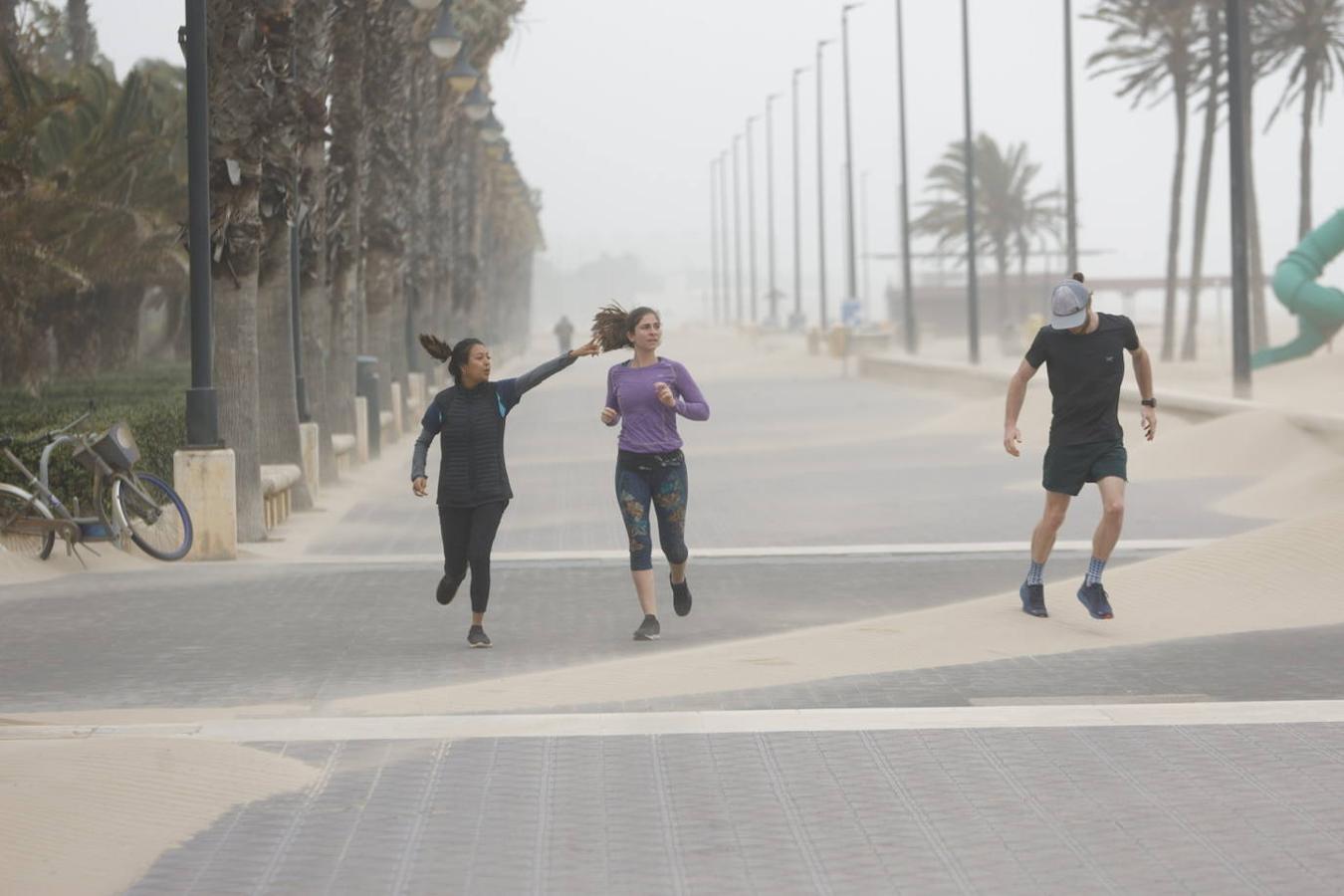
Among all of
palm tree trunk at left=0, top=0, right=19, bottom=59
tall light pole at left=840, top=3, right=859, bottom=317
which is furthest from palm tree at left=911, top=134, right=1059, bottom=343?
palm tree trunk at left=0, top=0, right=19, bottom=59

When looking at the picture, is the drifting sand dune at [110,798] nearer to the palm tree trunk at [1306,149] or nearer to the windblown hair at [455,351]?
the windblown hair at [455,351]

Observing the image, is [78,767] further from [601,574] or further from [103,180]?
[103,180]

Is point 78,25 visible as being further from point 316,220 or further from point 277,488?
point 277,488

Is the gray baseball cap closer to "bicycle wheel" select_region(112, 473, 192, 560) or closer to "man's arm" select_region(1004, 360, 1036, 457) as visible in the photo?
"man's arm" select_region(1004, 360, 1036, 457)

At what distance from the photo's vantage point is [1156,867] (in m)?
7.02

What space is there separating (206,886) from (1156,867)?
9.38 feet

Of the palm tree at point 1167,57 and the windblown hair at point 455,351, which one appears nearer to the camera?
the windblown hair at point 455,351

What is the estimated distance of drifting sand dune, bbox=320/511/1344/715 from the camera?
10.6m

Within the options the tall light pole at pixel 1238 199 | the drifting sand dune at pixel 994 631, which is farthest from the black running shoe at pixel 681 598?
the tall light pole at pixel 1238 199

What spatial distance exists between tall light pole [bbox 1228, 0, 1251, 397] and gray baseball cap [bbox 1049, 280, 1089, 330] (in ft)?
58.5

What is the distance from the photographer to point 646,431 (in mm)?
12297

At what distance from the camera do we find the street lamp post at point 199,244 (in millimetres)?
17453

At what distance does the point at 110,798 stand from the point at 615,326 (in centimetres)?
503

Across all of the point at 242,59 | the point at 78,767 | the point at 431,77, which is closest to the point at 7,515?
the point at 242,59
